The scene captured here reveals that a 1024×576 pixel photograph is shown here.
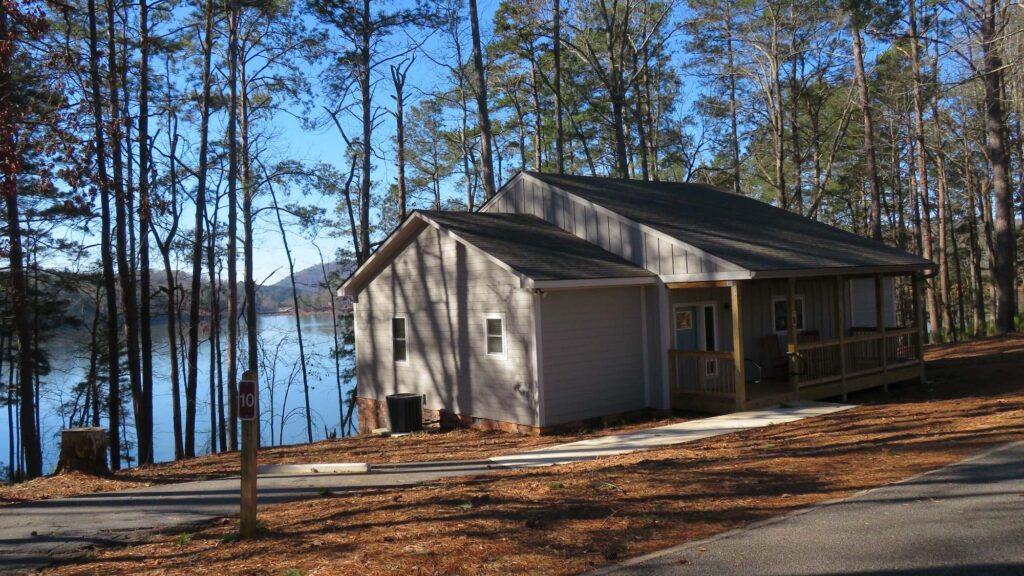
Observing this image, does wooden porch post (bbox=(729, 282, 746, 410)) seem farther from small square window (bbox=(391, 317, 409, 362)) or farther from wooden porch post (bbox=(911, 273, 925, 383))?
small square window (bbox=(391, 317, 409, 362))

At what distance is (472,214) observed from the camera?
1603cm

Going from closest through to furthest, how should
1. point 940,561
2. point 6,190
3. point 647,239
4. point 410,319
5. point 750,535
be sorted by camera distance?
point 940,561
point 750,535
point 6,190
point 647,239
point 410,319

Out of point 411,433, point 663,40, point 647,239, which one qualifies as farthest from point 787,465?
point 663,40

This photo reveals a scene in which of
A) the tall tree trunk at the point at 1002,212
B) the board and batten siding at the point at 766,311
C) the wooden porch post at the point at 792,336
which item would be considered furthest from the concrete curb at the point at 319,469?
the tall tree trunk at the point at 1002,212

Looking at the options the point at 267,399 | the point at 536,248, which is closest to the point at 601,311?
the point at 536,248

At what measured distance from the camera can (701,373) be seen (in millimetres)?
13617

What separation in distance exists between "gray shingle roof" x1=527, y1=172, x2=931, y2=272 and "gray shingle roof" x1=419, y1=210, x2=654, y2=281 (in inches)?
41.0

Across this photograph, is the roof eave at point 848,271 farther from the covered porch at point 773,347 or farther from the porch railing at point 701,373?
the porch railing at point 701,373

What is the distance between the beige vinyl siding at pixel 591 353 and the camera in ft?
42.0

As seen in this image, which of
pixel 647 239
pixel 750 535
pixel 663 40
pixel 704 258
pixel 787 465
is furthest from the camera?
pixel 663 40

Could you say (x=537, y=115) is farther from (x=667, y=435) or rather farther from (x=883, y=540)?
(x=883, y=540)

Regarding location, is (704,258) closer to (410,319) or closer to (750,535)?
(410,319)

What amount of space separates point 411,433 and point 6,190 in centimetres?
852

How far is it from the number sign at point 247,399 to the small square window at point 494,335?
25.3 feet
